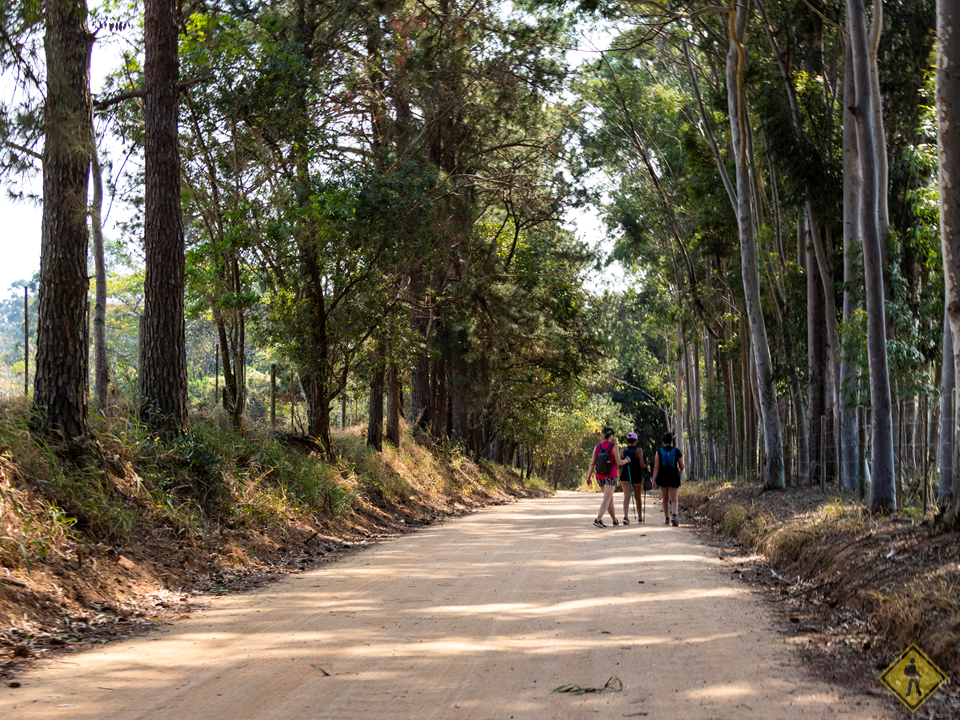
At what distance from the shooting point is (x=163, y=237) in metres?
12.1

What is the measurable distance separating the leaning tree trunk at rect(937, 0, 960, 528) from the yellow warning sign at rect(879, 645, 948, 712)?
2.61 m

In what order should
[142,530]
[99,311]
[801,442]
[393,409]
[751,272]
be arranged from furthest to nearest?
[393,409]
[801,442]
[751,272]
[99,311]
[142,530]

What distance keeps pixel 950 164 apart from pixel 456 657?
240 inches

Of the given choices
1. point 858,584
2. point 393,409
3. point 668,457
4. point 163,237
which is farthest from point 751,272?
point 163,237

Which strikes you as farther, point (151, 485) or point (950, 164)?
point (151, 485)

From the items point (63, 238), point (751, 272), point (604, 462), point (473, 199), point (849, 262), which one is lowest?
point (604, 462)

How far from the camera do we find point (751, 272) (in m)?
18.8

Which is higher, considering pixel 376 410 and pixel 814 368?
pixel 814 368

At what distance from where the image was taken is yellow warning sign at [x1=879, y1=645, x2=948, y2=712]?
496 centimetres

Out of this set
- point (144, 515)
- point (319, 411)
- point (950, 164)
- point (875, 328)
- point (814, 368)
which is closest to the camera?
point (950, 164)

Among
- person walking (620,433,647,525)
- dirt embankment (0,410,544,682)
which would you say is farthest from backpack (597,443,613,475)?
dirt embankment (0,410,544,682)

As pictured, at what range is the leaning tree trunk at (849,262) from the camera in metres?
13.7

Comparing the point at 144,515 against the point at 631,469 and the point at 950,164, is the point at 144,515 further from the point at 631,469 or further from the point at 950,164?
the point at 631,469

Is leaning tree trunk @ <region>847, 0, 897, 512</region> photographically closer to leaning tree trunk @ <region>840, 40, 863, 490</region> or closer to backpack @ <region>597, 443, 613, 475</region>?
leaning tree trunk @ <region>840, 40, 863, 490</region>
